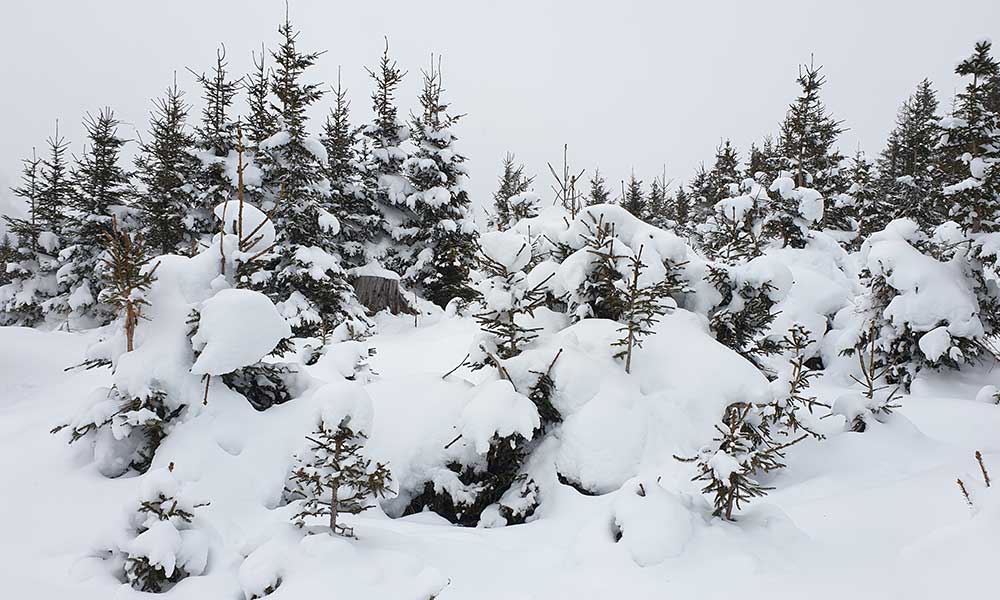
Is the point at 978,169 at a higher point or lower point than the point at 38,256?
higher

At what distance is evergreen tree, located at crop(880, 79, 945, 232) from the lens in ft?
53.9

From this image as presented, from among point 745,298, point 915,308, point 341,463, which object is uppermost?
point 745,298

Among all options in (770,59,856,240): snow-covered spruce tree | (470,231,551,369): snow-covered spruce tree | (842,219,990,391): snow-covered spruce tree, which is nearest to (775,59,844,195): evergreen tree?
(770,59,856,240): snow-covered spruce tree

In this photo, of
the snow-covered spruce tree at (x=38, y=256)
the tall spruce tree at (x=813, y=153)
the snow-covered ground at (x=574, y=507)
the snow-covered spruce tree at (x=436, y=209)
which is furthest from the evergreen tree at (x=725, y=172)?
the snow-covered spruce tree at (x=38, y=256)

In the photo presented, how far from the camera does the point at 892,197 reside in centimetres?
2508

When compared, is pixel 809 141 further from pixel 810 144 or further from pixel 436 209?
pixel 436 209

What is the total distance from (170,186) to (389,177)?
695cm

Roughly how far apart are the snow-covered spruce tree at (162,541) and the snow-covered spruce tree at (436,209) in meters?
13.3

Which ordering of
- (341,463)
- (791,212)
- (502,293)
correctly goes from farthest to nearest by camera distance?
(791,212) → (502,293) → (341,463)

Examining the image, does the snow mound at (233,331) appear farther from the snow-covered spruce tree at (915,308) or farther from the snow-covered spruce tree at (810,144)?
the snow-covered spruce tree at (810,144)

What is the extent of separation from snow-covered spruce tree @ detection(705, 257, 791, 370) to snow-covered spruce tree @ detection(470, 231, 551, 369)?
2.63 metres

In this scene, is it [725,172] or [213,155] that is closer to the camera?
[213,155]

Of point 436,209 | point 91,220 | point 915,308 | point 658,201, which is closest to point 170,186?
point 91,220

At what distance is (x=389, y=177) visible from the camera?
58.9 ft
